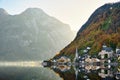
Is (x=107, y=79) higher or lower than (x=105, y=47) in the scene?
lower

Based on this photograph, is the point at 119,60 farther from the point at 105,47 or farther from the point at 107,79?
the point at 107,79

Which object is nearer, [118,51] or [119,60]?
[119,60]

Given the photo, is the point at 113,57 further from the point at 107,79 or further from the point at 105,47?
the point at 107,79

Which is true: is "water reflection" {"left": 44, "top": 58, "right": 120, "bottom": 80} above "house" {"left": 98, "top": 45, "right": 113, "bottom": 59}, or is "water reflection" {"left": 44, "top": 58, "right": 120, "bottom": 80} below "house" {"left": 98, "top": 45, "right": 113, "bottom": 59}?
below

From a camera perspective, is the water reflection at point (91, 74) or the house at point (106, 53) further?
the house at point (106, 53)

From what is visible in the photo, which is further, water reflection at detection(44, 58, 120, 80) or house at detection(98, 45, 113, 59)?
house at detection(98, 45, 113, 59)

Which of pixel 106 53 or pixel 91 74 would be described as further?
pixel 106 53

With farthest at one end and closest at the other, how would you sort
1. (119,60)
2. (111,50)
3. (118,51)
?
(111,50) < (118,51) < (119,60)

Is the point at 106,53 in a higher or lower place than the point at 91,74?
higher

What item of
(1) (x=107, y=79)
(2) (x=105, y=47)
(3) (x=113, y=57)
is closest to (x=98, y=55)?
(2) (x=105, y=47)

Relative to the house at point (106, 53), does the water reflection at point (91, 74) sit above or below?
below

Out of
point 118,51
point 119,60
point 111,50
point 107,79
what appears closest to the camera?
point 107,79
